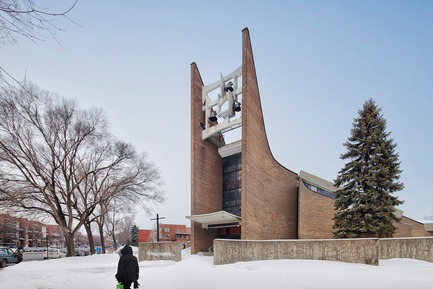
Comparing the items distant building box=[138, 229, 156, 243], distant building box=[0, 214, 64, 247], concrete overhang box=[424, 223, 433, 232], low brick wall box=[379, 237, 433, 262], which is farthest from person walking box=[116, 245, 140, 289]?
distant building box=[138, 229, 156, 243]

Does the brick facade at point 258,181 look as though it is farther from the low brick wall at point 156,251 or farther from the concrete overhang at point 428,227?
the concrete overhang at point 428,227

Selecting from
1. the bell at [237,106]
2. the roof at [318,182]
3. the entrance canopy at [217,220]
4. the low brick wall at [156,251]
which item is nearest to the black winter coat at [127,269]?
the low brick wall at [156,251]

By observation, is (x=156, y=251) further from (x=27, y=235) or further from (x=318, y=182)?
(x=27, y=235)

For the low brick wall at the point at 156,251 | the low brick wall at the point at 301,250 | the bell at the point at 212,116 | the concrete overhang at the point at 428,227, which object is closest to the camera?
the low brick wall at the point at 301,250

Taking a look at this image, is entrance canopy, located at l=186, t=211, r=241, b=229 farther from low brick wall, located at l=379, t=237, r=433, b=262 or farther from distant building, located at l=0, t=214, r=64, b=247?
distant building, located at l=0, t=214, r=64, b=247

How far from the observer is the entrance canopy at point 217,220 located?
26.2m

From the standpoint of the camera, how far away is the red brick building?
25.5 metres

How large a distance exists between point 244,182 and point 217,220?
6.16 metres

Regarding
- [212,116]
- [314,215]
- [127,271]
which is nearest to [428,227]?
[314,215]

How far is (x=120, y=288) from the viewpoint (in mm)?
5340

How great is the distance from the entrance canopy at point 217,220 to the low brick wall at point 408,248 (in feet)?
45.2

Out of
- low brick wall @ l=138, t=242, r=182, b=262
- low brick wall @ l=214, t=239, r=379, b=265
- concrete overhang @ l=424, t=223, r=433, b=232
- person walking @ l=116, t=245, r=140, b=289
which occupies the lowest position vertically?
concrete overhang @ l=424, t=223, r=433, b=232

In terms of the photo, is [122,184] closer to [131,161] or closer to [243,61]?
[131,161]

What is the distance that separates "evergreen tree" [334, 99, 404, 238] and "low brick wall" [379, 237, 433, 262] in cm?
780
